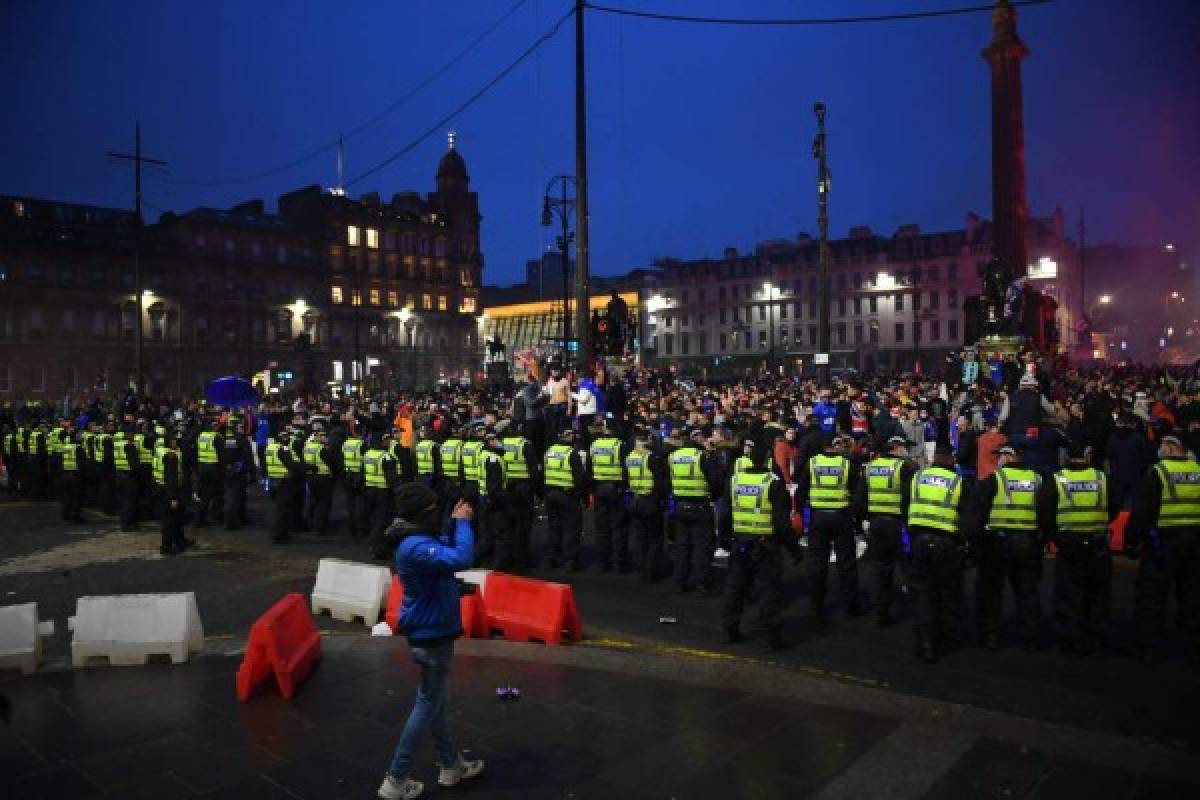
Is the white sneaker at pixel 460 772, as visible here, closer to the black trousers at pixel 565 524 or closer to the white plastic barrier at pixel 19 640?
the white plastic barrier at pixel 19 640

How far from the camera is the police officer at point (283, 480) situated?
13969 mm

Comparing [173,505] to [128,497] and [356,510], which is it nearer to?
[356,510]

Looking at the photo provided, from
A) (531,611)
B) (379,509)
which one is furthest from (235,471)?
(531,611)

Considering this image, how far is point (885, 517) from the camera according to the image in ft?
28.1

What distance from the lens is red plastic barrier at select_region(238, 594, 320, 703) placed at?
684 centimetres

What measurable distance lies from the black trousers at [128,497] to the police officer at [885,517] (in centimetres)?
1385

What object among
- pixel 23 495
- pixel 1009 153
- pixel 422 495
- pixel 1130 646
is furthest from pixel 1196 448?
pixel 1009 153

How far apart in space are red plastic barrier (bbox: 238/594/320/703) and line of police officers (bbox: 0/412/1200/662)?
159cm

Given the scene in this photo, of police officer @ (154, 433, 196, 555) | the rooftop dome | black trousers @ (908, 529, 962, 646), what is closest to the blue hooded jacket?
black trousers @ (908, 529, 962, 646)

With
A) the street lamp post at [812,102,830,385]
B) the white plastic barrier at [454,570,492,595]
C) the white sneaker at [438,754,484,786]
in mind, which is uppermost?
the street lamp post at [812,102,830,385]

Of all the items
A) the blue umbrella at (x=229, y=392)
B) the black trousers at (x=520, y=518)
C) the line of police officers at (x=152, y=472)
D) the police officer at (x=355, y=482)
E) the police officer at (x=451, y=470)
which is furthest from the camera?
the blue umbrella at (x=229, y=392)

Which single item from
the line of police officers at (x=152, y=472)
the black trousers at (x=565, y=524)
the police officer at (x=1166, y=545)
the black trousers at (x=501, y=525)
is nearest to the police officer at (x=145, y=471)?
the line of police officers at (x=152, y=472)

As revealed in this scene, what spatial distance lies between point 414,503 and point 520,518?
22.1ft

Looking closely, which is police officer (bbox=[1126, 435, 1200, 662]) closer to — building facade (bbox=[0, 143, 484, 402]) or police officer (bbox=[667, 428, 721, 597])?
police officer (bbox=[667, 428, 721, 597])
